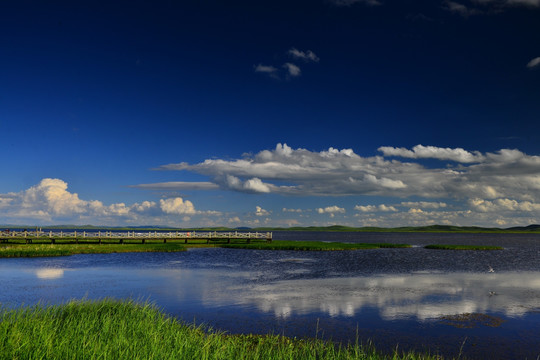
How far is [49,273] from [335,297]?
34.0 meters

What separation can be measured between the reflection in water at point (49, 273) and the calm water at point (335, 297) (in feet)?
0.33

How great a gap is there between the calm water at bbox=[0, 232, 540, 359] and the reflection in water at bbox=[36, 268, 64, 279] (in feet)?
0.33

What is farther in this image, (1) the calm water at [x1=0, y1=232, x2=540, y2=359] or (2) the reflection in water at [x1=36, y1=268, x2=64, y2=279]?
(2) the reflection in water at [x1=36, y1=268, x2=64, y2=279]

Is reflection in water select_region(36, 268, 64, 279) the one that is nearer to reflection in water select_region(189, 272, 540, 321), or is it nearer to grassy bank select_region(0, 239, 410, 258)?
reflection in water select_region(189, 272, 540, 321)

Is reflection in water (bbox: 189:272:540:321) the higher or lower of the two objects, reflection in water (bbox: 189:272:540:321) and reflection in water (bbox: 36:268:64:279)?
the higher

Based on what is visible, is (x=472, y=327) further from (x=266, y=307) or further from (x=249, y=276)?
(x=249, y=276)

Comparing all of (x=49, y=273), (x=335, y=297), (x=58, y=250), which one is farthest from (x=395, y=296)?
(x=58, y=250)

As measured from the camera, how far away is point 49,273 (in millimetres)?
44250

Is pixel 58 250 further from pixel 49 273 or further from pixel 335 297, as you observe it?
pixel 335 297

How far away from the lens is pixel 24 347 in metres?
10.9

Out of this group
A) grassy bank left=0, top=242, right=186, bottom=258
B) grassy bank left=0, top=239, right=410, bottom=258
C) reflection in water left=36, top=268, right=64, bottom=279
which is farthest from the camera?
grassy bank left=0, top=239, right=410, bottom=258

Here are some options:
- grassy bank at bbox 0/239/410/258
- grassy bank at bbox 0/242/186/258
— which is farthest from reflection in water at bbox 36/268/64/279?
grassy bank at bbox 0/239/410/258

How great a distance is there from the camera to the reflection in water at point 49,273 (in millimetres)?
41166

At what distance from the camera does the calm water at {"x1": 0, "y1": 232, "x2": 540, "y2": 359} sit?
19.7 metres
